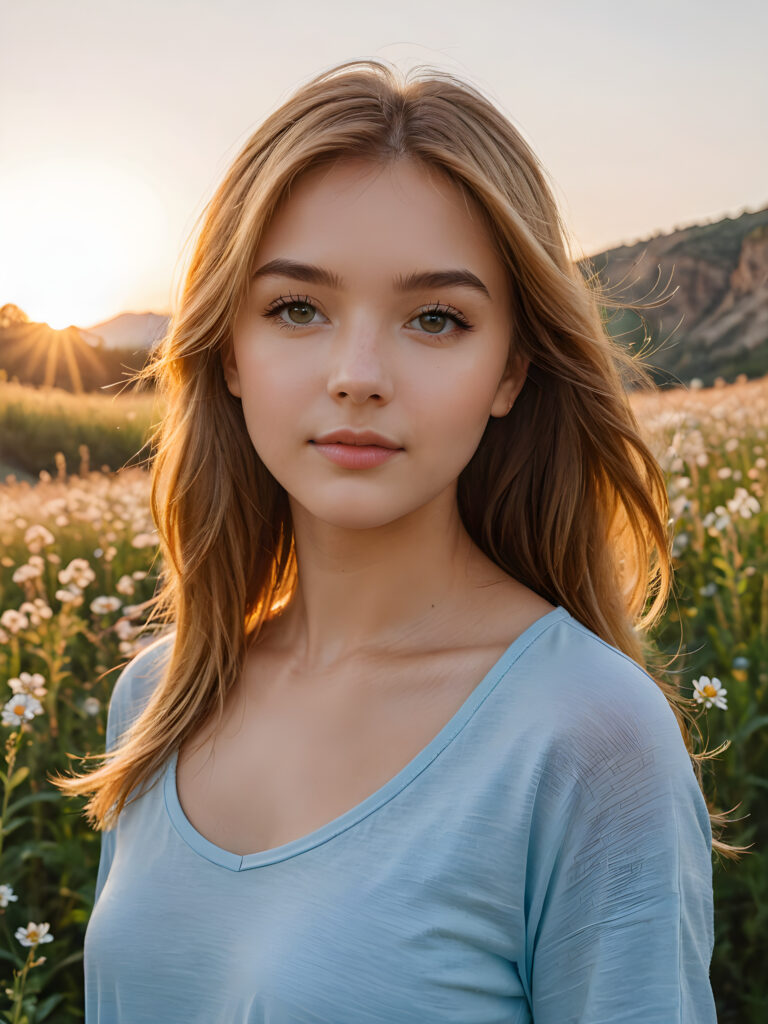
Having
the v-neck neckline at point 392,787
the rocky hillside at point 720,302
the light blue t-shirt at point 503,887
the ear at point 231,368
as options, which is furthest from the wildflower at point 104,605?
the rocky hillside at point 720,302

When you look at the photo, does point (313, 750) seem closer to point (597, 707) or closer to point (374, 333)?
point (597, 707)

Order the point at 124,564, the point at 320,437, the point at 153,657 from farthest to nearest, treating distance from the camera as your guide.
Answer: the point at 124,564
the point at 153,657
the point at 320,437

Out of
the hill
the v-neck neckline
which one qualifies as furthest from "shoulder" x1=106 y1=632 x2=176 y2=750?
the hill

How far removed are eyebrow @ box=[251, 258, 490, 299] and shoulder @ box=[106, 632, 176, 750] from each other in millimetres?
970

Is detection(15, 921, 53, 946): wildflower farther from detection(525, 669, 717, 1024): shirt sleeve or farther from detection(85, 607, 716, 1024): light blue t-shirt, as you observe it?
detection(525, 669, 717, 1024): shirt sleeve

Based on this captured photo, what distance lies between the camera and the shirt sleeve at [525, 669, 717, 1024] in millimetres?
1396

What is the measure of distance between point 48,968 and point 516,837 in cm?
181

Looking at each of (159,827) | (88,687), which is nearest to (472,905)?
(159,827)

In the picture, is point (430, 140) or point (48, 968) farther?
point (48, 968)

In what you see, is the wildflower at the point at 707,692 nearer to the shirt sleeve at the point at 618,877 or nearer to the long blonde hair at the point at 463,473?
the long blonde hair at the point at 463,473

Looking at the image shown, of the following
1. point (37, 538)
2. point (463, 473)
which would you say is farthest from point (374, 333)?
point (37, 538)

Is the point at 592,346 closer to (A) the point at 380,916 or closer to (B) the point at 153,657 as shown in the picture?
(A) the point at 380,916

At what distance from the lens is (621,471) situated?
1.94 metres

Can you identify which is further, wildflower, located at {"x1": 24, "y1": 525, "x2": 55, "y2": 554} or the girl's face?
wildflower, located at {"x1": 24, "y1": 525, "x2": 55, "y2": 554}
